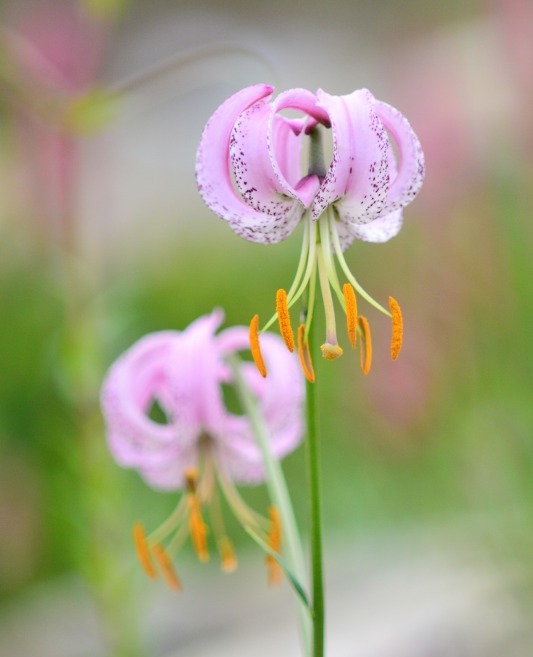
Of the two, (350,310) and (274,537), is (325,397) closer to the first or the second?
(274,537)

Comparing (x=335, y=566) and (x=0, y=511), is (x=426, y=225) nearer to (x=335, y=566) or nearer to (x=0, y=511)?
(x=335, y=566)

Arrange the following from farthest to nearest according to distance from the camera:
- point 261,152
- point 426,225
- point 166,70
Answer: point 426,225 < point 166,70 < point 261,152

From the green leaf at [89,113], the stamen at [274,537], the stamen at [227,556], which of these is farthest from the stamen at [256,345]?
the green leaf at [89,113]

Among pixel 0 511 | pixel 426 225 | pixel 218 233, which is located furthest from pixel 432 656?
pixel 218 233

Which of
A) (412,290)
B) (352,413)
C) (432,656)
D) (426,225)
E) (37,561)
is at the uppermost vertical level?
(426,225)

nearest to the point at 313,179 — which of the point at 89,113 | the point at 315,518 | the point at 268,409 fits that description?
the point at 315,518

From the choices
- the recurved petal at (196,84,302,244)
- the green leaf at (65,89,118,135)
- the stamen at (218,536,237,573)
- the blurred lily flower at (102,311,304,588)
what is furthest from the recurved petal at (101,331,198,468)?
the green leaf at (65,89,118,135)
